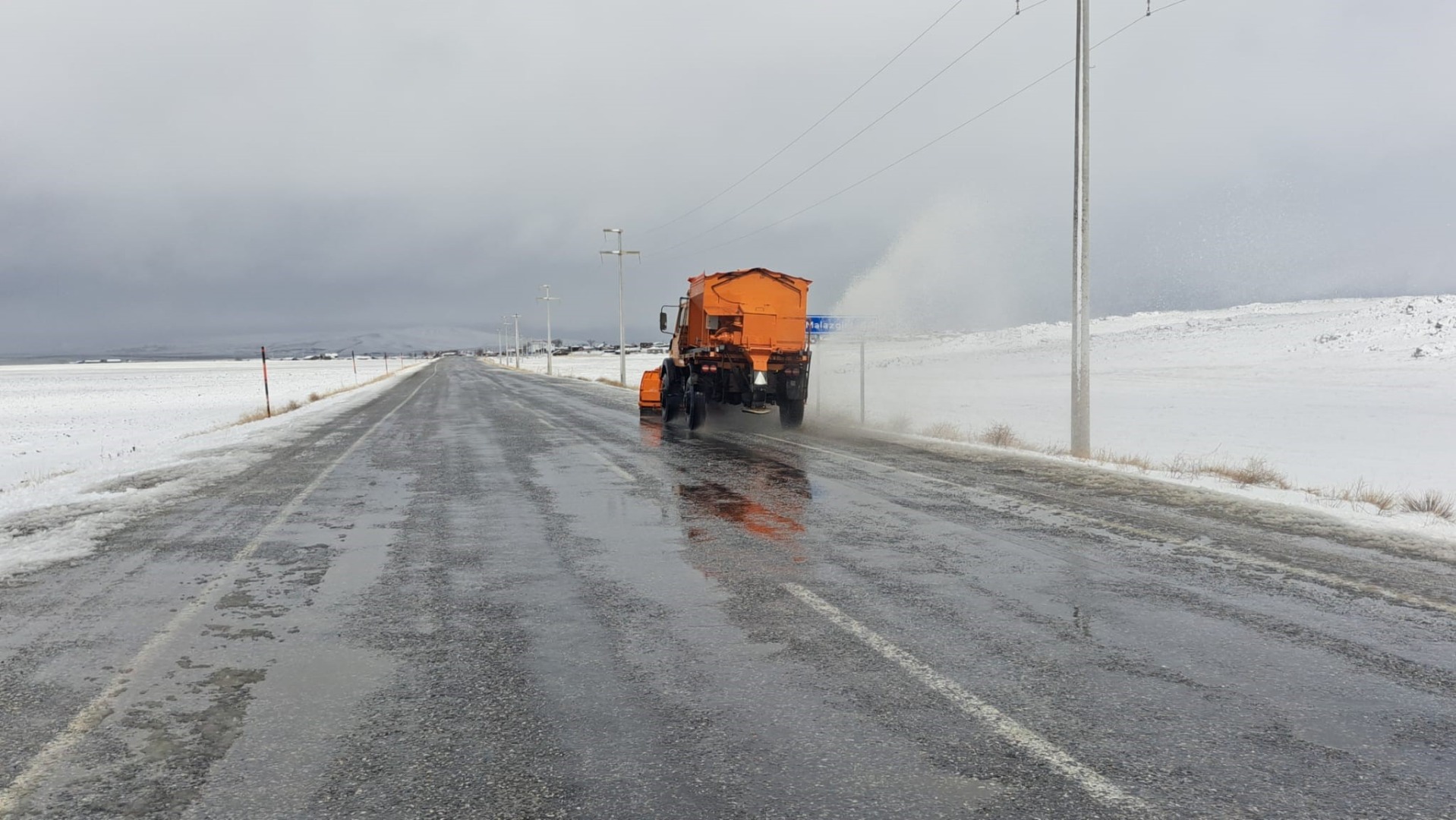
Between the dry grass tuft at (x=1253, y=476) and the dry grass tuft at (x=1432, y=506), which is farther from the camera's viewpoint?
the dry grass tuft at (x=1253, y=476)

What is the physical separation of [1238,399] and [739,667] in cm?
2828

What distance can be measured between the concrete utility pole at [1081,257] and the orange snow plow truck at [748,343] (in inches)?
244

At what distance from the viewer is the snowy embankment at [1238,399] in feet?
46.0

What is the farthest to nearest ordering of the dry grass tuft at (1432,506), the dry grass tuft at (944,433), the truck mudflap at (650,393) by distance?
the truck mudflap at (650,393), the dry grass tuft at (944,433), the dry grass tuft at (1432,506)

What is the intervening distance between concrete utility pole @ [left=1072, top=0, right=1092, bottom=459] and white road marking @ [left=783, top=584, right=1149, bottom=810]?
10043 mm

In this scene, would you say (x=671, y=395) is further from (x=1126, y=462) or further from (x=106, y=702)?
(x=106, y=702)

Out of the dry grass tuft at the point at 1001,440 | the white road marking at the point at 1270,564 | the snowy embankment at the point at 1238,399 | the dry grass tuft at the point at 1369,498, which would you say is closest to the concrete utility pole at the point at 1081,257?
the snowy embankment at the point at 1238,399

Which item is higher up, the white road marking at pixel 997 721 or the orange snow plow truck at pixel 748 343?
the orange snow plow truck at pixel 748 343

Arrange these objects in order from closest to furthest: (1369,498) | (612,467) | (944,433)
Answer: (1369,498)
(612,467)
(944,433)

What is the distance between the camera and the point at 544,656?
15.6 feet

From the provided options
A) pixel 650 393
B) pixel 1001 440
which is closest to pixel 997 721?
pixel 1001 440

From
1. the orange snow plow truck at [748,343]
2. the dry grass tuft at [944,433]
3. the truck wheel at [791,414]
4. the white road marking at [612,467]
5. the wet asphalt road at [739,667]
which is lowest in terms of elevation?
the dry grass tuft at [944,433]

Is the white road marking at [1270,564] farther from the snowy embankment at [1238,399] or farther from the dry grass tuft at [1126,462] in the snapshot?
the dry grass tuft at [1126,462]

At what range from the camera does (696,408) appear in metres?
19.0
